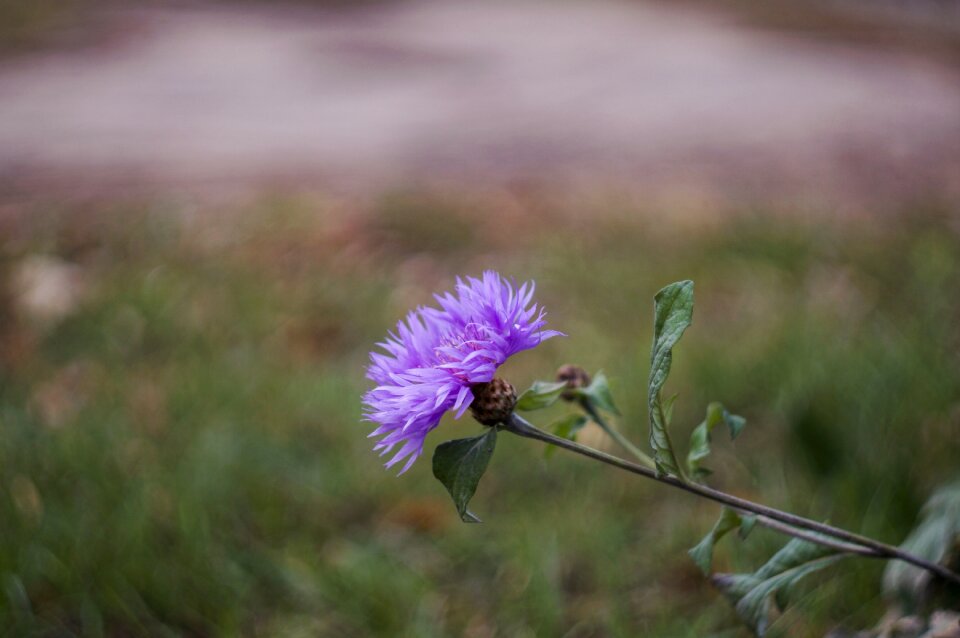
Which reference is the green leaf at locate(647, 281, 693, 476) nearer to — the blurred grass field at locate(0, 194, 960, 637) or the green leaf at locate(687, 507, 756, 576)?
the green leaf at locate(687, 507, 756, 576)

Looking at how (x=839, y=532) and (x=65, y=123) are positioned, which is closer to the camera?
(x=839, y=532)

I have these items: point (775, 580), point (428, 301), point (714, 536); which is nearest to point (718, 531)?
point (714, 536)

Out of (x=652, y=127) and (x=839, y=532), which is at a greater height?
(x=839, y=532)

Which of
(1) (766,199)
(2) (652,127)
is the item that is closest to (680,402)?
(1) (766,199)

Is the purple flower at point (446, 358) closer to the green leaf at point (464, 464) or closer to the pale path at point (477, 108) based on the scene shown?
the green leaf at point (464, 464)

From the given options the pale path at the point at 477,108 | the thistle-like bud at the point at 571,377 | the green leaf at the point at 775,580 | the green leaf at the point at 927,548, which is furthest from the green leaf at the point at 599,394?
the pale path at the point at 477,108

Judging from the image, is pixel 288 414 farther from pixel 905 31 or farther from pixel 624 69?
pixel 905 31
